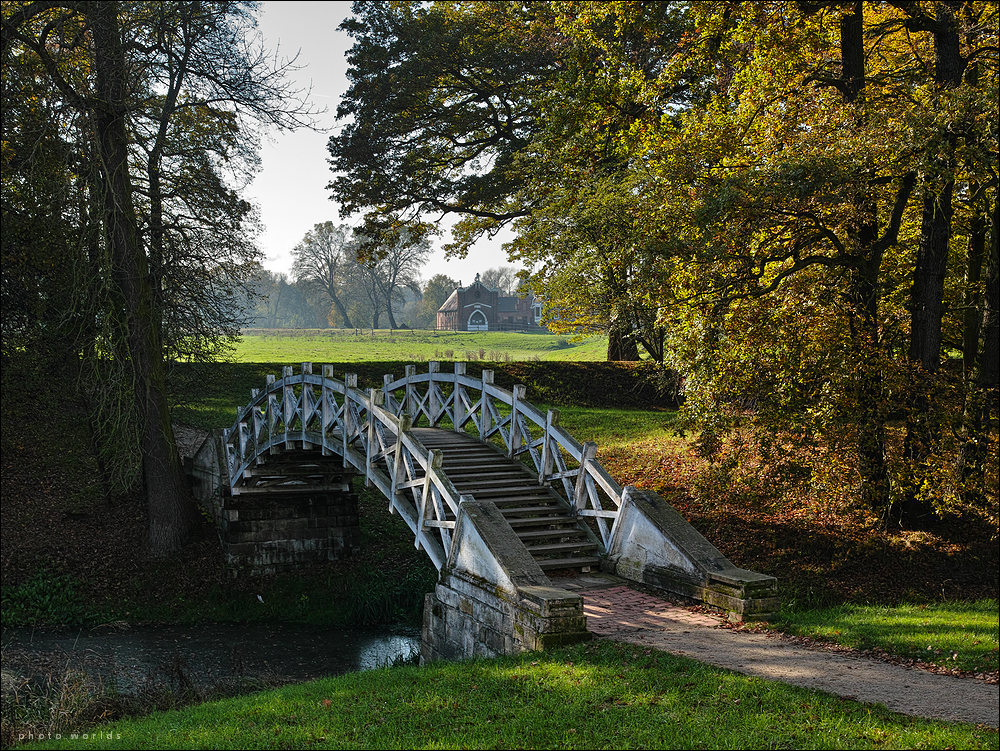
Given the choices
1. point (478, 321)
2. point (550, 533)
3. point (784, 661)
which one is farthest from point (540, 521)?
point (478, 321)

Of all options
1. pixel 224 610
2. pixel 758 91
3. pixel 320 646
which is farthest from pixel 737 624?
pixel 224 610

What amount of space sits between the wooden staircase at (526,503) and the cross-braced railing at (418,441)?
234 mm

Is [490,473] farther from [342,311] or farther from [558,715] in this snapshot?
[342,311]

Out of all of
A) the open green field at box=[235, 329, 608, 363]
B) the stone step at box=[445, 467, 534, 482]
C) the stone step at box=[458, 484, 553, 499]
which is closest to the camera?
the stone step at box=[458, 484, 553, 499]

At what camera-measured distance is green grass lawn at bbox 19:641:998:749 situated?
6129mm

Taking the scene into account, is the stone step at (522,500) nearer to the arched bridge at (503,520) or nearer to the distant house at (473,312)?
the arched bridge at (503,520)

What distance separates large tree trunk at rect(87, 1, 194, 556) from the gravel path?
1064 centimetres

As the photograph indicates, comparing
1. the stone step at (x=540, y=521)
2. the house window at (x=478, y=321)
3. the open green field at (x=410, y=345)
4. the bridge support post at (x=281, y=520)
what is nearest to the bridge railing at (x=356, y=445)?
the bridge support post at (x=281, y=520)

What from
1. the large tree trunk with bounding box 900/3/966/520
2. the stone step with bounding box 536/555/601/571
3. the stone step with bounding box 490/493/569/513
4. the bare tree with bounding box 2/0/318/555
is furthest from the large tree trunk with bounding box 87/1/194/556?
the large tree trunk with bounding box 900/3/966/520

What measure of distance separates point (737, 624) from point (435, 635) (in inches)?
173

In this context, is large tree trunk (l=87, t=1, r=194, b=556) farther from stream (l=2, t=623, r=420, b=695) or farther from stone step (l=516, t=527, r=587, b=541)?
stone step (l=516, t=527, r=587, b=541)

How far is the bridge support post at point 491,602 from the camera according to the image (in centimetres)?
903

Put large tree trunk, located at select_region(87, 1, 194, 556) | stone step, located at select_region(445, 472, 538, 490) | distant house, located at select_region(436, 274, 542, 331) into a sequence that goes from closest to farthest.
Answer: stone step, located at select_region(445, 472, 538, 490), large tree trunk, located at select_region(87, 1, 194, 556), distant house, located at select_region(436, 274, 542, 331)

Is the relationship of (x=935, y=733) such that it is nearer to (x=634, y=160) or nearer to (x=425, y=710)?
(x=425, y=710)
